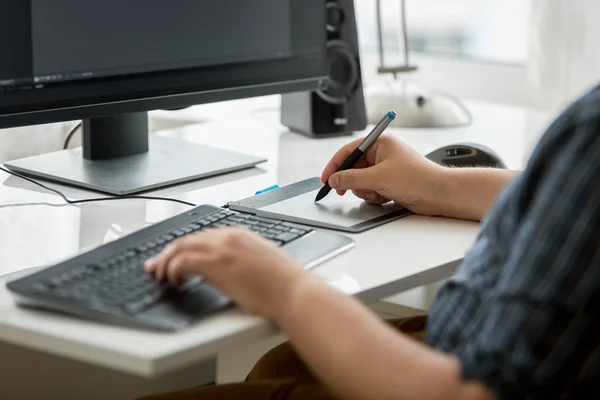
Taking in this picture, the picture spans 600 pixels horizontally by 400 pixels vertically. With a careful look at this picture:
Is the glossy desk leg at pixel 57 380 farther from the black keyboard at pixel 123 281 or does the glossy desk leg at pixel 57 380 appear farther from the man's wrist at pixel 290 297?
the man's wrist at pixel 290 297

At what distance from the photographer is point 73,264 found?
0.93 m

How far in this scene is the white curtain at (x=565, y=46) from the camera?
6.89 feet

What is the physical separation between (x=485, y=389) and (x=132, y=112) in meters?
0.71

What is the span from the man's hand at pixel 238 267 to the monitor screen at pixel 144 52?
0.41m

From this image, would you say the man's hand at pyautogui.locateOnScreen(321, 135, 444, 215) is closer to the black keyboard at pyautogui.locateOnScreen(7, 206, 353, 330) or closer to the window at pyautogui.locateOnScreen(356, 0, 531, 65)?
the black keyboard at pyautogui.locateOnScreen(7, 206, 353, 330)

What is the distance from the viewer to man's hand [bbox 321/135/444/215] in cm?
121

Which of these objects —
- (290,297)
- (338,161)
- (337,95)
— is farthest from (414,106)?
(290,297)

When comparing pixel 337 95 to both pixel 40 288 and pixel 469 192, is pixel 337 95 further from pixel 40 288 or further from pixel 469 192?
pixel 40 288

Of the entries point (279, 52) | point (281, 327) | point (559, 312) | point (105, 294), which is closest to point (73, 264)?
point (105, 294)

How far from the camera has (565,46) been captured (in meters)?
2.12

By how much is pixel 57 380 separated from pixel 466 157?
0.71m

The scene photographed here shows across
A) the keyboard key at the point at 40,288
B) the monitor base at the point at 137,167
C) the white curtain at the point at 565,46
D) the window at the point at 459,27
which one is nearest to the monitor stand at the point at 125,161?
the monitor base at the point at 137,167

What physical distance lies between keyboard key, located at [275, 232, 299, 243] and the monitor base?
12.3 inches

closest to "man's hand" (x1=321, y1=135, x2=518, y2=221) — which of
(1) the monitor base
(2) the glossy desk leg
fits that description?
(1) the monitor base
